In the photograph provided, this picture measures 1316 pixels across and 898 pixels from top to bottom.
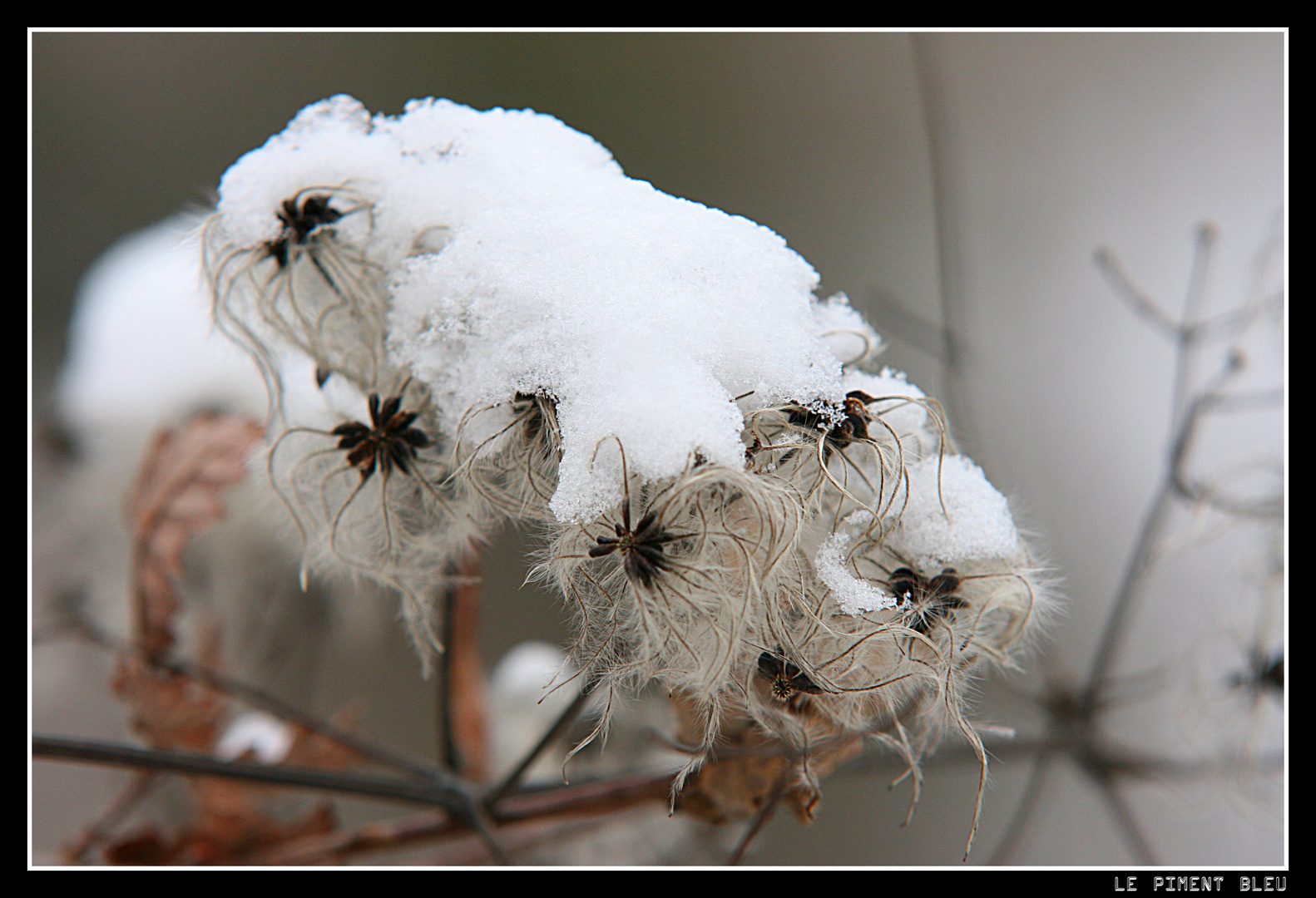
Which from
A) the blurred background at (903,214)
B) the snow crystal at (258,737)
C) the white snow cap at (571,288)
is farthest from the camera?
the blurred background at (903,214)

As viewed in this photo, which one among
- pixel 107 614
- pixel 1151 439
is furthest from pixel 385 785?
pixel 1151 439

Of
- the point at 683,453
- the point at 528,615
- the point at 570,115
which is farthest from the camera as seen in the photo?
the point at 570,115

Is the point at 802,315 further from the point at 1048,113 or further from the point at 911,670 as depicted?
the point at 1048,113

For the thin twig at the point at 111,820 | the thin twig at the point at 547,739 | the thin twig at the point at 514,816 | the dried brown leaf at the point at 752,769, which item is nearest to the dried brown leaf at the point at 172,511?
the thin twig at the point at 111,820

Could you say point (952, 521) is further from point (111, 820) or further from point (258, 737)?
point (258, 737)

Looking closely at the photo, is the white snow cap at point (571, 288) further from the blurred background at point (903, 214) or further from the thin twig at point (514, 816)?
the blurred background at point (903, 214)

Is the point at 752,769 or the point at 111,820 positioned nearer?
the point at 752,769

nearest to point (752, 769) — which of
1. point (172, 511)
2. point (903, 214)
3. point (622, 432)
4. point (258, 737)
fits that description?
point (622, 432)
